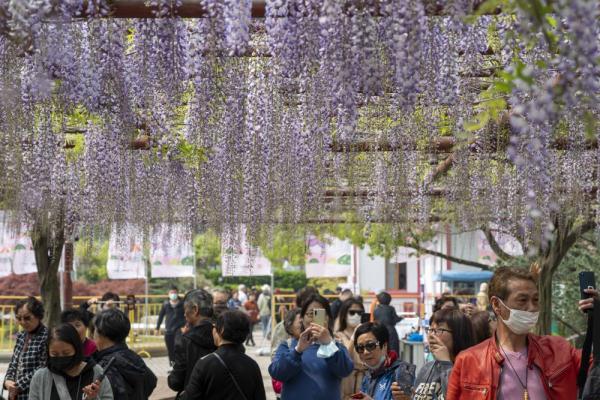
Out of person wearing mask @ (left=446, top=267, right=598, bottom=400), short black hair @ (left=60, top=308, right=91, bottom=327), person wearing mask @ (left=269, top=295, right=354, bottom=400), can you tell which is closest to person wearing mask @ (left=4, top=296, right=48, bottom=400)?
short black hair @ (left=60, top=308, right=91, bottom=327)

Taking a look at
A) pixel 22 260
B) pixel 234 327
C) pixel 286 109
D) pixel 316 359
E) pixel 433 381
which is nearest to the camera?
pixel 433 381

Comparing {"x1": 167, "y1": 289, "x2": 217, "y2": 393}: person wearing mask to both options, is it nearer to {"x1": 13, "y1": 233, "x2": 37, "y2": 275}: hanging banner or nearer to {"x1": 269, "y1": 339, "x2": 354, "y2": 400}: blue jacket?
{"x1": 269, "y1": 339, "x2": 354, "y2": 400}: blue jacket

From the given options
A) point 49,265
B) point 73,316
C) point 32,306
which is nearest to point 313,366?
point 73,316

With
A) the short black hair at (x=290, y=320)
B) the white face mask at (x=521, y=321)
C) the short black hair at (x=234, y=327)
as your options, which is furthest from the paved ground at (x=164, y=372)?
the white face mask at (x=521, y=321)

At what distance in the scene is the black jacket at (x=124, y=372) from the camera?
5.08 meters

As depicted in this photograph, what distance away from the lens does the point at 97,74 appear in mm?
5699

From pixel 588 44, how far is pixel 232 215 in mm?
7383

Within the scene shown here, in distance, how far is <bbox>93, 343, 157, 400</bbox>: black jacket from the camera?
200 inches

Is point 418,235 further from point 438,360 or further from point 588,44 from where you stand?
point 588,44

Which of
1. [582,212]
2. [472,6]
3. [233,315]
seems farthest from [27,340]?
[582,212]

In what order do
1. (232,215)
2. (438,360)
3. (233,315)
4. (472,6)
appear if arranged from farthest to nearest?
1. (232,215)
2. (233,315)
3. (438,360)
4. (472,6)

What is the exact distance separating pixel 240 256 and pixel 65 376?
46.0ft

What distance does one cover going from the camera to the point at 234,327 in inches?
205

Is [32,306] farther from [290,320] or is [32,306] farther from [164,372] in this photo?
[164,372]
